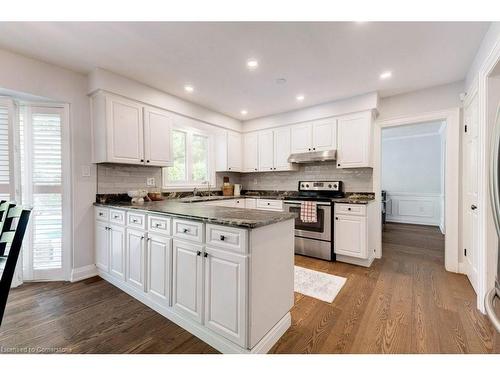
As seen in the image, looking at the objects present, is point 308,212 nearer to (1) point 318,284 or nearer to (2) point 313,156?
(2) point 313,156

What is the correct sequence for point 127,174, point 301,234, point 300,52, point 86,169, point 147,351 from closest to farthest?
point 147,351, point 300,52, point 86,169, point 127,174, point 301,234

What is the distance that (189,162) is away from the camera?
13.4ft

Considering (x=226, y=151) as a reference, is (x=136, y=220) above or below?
below

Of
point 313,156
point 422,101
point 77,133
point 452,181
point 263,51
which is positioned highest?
point 263,51

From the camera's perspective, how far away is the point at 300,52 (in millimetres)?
2256

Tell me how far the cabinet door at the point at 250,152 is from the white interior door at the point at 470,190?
3068mm

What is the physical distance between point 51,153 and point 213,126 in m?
2.37

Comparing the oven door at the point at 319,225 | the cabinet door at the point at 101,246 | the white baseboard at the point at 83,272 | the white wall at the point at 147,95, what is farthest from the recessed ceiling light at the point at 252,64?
the white baseboard at the point at 83,272

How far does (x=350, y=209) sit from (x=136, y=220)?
8.80ft

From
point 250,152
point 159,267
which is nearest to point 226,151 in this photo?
point 250,152

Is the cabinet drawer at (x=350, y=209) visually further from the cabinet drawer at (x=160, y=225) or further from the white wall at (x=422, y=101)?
the cabinet drawer at (x=160, y=225)

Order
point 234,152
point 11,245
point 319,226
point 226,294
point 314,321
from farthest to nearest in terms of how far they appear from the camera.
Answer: point 234,152 → point 319,226 → point 314,321 → point 226,294 → point 11,245

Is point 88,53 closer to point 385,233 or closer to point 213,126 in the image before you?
point 213,126

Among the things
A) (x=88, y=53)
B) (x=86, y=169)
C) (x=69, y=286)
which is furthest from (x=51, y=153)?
(x=69, y=286)
